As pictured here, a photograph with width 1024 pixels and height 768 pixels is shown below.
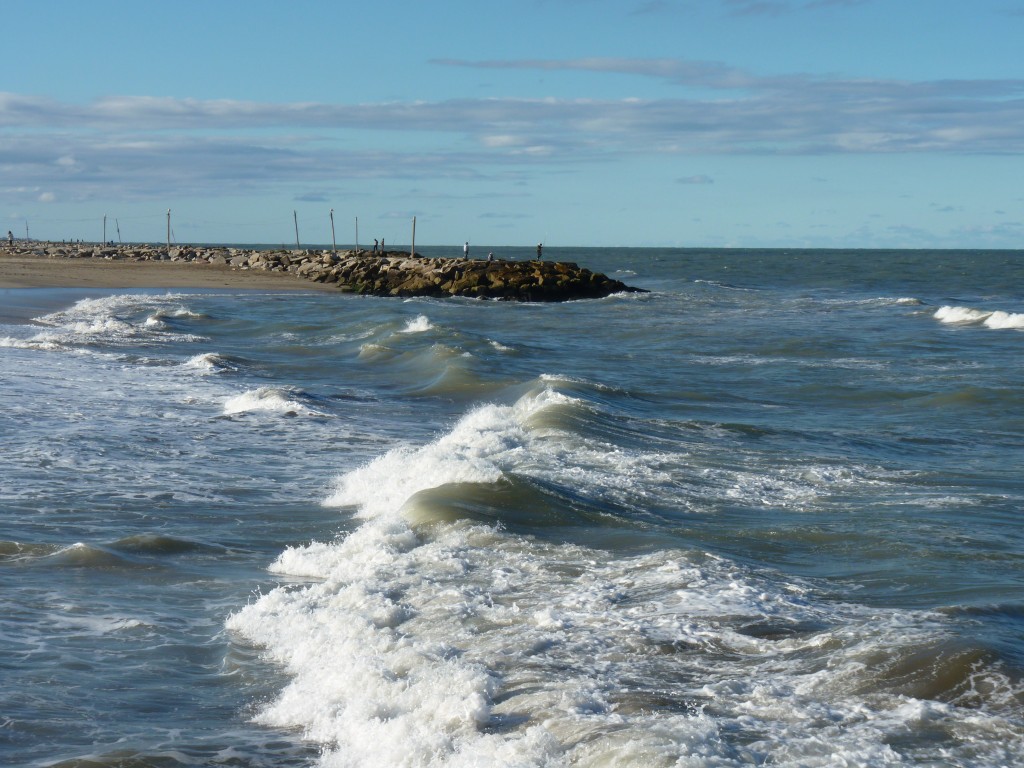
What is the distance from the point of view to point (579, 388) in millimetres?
19922

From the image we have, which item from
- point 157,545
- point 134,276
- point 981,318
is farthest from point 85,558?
point 134,276

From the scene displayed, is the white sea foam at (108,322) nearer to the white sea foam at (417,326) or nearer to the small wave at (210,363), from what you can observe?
the small wave at (210,363)

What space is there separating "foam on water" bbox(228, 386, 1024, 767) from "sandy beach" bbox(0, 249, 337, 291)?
136 ft

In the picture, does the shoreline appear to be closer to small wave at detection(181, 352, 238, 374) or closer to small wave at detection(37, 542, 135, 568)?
small wave at detection(181, 352, 238, 374)

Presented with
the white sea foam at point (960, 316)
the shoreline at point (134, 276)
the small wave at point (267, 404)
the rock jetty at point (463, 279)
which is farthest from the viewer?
the rock jetty at point (463, 279)

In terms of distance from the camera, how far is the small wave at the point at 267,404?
17.3 meters

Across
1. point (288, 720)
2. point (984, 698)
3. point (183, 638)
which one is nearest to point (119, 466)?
point (183, 638)

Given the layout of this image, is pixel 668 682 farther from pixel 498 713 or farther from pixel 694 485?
pixel 694 485

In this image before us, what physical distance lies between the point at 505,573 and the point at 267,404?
378 inches

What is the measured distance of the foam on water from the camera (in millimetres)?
5750

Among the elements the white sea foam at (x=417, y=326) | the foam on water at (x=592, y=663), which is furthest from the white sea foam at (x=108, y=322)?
Result: the foam on water at (x=592, y=663)

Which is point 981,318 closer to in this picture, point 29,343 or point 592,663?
→ point 29,343

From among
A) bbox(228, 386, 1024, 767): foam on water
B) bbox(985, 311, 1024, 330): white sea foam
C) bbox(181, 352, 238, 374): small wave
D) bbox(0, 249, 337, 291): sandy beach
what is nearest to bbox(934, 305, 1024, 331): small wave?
bbox(985, 311, 1024, 330): white sea foam

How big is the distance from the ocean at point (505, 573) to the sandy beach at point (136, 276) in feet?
101
